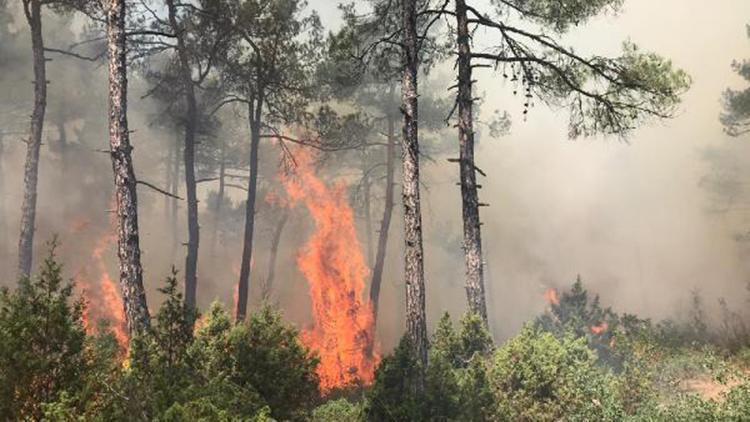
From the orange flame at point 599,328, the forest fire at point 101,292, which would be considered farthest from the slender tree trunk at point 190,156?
the orange flame at point 599,328

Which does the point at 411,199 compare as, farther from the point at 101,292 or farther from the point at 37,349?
the point at 101,292

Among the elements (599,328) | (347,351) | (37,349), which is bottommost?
(347,351)

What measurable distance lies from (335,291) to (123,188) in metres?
16.8

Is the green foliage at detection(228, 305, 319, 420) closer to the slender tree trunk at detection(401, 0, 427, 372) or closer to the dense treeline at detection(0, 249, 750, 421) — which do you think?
the dense treeline at detection(0, 249, 750, 421)

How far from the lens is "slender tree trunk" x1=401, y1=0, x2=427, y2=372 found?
8.96 metres

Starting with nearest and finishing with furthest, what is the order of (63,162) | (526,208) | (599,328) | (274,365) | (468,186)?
(274,365) → (468,186) → (599,328) → (63,162) → (526,208)

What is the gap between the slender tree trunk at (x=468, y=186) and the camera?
11.5m

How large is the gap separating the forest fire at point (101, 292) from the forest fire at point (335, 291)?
8485 mm

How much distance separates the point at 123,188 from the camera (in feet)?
29.8

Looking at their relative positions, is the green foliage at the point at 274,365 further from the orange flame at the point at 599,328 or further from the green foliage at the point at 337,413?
the orange flame at the point at 599,328

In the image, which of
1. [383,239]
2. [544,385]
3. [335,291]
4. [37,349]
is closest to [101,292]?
[335,291]

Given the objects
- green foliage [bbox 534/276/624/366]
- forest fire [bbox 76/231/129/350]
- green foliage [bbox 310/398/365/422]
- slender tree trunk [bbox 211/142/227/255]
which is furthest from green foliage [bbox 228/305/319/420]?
slender tree trunk [bbox 211/142/227/255]

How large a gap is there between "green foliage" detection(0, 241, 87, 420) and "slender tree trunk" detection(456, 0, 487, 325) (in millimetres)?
7561

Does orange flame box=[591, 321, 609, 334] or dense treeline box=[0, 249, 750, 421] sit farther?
orange flame box=[591, 321, 609, 334]
